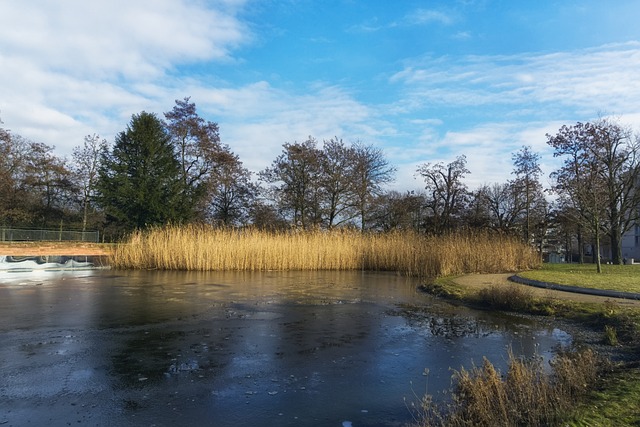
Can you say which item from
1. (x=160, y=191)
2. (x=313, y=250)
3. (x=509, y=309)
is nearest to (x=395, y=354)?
(x=509, y=309)

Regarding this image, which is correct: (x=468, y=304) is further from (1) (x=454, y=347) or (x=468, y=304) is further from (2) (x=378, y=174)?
(2) (x=378, y=174)

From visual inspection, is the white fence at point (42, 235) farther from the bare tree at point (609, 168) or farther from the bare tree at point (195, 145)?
the bare tree at point (609, 168)

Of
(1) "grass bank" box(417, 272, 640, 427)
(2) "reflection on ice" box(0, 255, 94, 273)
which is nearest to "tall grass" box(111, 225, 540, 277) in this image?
(2) "reflection on ice" box(0, 255, 94, 273)

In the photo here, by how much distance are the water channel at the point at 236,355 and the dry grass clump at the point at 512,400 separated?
1.81ft

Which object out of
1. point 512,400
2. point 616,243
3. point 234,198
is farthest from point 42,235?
point 616,243

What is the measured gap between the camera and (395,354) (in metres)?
7.12

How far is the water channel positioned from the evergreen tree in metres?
26.2

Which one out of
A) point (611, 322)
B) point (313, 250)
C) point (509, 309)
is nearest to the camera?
point (611, 322)

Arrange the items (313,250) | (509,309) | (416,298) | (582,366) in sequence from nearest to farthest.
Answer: (582,366) < (509,309) < (416,298) < (313,250)

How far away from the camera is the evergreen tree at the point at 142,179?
38469 mm

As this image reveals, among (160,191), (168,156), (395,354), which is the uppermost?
(168,156)

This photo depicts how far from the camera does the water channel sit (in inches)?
190

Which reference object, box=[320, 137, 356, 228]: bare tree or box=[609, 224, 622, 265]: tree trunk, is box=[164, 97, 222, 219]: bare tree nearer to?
box=[320, 137, 356, 228]: bare tree

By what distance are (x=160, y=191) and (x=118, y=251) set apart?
1373 centimetres
